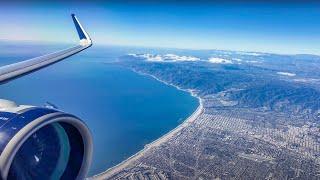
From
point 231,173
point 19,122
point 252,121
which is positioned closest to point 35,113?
point 19,122

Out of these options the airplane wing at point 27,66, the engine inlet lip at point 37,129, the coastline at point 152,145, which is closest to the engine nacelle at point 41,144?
the engine inlet lip at point 37,129

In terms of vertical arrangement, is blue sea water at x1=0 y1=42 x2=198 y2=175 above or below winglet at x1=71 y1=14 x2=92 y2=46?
below

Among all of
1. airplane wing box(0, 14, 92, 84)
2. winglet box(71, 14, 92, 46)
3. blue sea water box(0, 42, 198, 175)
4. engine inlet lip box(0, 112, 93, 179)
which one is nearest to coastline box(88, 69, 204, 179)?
blue sea water box(0, 42, 198, 175)

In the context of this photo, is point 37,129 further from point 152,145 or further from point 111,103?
point 111,103

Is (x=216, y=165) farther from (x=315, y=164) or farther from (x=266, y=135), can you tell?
(x=266, y=135)

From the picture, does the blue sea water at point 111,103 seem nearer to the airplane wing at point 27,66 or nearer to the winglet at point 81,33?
the winglet at point 81,33

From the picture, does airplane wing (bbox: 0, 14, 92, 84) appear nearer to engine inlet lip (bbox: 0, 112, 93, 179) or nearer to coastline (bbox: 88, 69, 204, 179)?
engine inlet lip (bbox: 0, 112, 93, 179)

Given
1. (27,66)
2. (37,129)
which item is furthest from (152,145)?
(37,129)
